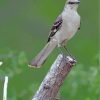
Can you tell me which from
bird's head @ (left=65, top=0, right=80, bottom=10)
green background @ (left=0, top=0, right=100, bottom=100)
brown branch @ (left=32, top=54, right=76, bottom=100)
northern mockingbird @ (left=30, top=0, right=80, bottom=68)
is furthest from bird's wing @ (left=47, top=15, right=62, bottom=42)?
green background @ (left=0, top=0, right=100, bottom=100)

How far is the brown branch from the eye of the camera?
6648mm

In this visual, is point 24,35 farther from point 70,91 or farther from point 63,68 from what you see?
point 63,68

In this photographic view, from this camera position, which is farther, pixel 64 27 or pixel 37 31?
pixel 37 31

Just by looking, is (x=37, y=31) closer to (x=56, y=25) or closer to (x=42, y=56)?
(x=56, y=25)

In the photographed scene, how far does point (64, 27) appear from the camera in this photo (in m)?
7.95

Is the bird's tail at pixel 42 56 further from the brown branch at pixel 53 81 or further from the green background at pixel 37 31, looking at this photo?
the green background at pixel 37 31

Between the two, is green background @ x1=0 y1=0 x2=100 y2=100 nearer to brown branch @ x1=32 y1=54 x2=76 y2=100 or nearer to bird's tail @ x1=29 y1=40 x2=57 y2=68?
bird's tail @ x1=29 y1=40 x2=57 y2=68

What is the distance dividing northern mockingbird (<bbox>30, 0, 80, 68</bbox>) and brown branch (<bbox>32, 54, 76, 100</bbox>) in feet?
2.75

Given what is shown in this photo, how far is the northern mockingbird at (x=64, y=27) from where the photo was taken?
7777 millimetres

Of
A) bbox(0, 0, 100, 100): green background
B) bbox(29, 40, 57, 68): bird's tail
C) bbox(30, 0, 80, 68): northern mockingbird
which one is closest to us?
bbox(29, 40, 57, 68): bird's tail

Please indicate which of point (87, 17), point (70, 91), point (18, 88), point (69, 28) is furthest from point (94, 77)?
point (87, 17)

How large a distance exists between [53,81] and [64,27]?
52.2 inches

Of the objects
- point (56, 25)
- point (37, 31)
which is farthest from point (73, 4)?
point (37, 31)

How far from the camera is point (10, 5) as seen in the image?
13.4 m
